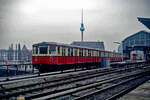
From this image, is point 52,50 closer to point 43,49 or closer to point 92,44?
point 43,49

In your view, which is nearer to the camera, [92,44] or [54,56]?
[54,56]

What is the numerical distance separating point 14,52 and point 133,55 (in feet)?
200

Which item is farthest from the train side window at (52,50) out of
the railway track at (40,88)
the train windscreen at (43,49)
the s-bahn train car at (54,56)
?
the railway track at (40,88)

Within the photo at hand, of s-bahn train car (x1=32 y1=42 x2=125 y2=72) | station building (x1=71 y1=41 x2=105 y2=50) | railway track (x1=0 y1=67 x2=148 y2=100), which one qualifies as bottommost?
railway track (x1=0 y1=67 x2=148 y2=100)

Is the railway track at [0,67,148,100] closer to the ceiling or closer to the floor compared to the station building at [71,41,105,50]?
closer to the floor

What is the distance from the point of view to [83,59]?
20.9m

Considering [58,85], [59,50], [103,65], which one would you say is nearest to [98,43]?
[103,65]

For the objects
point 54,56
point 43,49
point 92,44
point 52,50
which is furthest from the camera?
point 92,44

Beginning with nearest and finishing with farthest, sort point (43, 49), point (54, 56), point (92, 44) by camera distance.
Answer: point (54, 56), point (43, 49), point (92, 44)

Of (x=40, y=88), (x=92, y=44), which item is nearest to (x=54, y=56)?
(x=40, y=88)

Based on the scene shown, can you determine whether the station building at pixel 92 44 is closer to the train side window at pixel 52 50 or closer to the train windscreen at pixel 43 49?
the train windscreen at pixel 43 49

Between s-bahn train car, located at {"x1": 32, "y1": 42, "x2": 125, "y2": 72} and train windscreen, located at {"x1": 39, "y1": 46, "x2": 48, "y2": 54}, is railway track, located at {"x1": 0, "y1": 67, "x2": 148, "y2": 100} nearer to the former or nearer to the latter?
s-bahn train car, located at {"x1": 32, "y1": 42, "x2": 125, "y2": 72}

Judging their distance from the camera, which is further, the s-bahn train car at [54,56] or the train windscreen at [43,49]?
the train windscreen at [43,49]

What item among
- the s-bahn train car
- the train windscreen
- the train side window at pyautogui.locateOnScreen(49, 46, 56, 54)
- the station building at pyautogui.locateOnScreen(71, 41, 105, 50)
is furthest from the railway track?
the station building at pyautogui.locateOnScreen(71, 41, 105, 50)
